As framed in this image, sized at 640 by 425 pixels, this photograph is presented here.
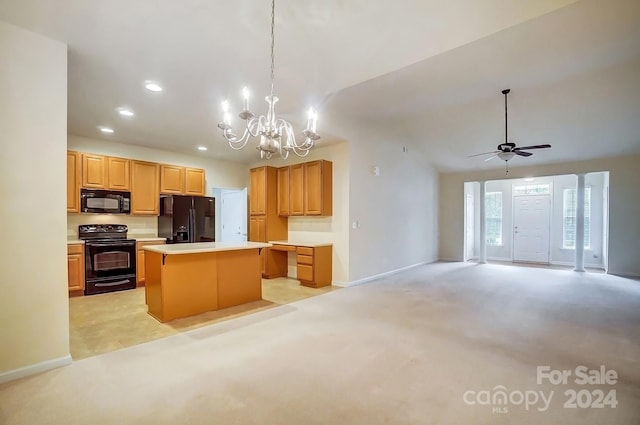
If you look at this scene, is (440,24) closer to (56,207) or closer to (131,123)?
(56,207)

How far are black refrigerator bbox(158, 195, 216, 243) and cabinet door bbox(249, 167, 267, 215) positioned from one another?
1012 mm

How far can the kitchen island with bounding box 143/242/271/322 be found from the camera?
11.5ft

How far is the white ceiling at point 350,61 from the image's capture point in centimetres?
224

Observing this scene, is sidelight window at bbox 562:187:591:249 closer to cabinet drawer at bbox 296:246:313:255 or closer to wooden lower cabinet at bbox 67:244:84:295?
cabinet drawer at bbox 296:246:313:255

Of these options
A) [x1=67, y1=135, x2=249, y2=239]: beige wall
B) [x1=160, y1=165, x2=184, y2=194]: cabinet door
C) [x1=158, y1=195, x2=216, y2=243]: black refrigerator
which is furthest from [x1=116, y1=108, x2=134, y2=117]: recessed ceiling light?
[x1=158, y1=195, x2=216, y2=243]: black refrigerator

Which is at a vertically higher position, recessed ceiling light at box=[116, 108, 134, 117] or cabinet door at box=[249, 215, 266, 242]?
recessed ceiling light at box=[116, 108, 134, 117]

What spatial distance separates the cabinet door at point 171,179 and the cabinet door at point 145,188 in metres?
0.09

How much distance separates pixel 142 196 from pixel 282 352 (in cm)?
452

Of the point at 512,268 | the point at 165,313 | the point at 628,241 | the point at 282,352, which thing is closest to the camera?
the point at 282,352

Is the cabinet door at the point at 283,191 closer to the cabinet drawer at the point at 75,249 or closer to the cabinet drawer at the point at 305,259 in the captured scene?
the cabinet drawer at the point at 305,259

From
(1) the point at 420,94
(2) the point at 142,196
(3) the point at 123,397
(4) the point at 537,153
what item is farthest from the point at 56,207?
(4) the point at 537,153

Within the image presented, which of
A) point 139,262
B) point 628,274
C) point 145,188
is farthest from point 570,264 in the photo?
point 145,188

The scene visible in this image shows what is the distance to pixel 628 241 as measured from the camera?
20.8ft

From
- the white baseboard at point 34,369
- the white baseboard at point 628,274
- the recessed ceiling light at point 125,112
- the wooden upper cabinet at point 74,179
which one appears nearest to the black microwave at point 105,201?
the wooden upper cabinet at point 74,179
